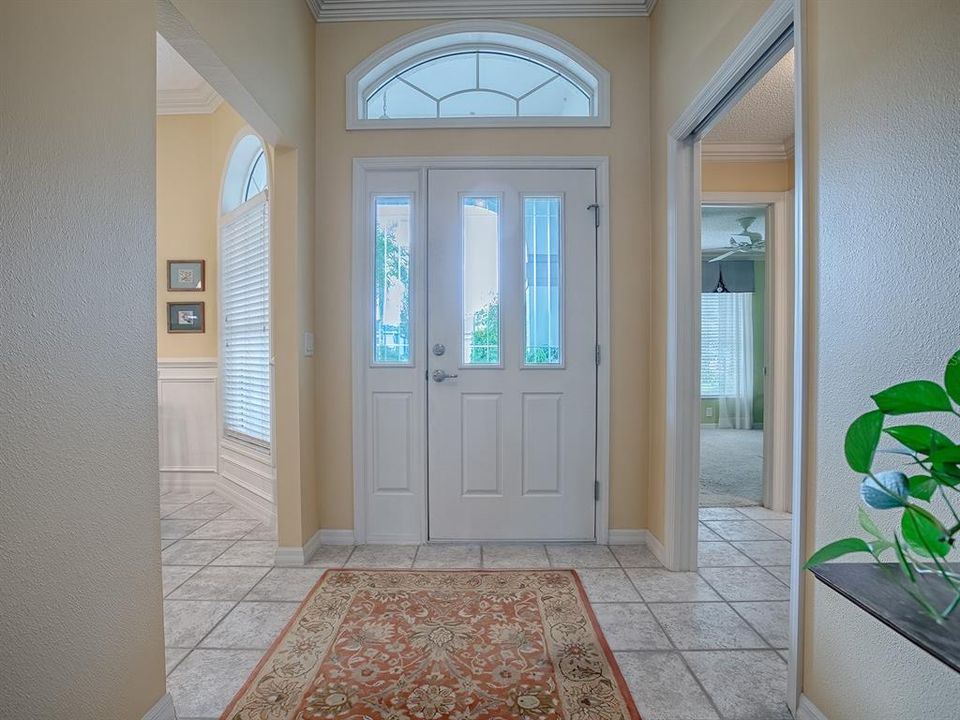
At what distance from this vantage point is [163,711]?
1.40m

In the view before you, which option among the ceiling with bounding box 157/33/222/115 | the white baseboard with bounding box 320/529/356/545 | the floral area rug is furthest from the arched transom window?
the floral area rug

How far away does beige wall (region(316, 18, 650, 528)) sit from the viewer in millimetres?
2738

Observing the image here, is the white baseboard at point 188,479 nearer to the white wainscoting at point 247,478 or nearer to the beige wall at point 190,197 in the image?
the white wainscoting at point 247,478

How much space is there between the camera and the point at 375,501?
279cm

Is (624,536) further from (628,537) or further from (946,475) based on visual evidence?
(946,475)

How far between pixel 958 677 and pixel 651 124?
8.49 ft

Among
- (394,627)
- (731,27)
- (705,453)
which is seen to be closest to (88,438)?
(394,627)

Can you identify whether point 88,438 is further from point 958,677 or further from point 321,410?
point 958,677

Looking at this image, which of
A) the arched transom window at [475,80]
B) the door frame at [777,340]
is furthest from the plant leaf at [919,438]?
the door frame at [777,340]

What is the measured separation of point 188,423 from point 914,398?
13.6ft

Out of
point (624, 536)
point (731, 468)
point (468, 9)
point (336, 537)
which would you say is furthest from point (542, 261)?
point (731, 468)

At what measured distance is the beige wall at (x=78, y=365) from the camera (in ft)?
3.25

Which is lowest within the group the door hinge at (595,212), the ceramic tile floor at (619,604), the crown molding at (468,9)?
the ceramic tile floor at (619,604)

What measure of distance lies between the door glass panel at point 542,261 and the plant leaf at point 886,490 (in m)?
2.14
